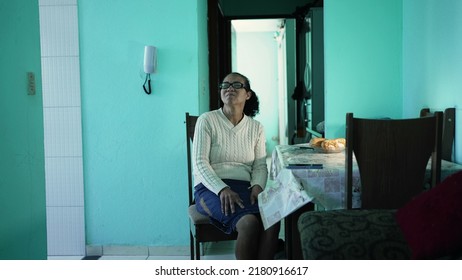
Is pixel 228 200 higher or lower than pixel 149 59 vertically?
lower

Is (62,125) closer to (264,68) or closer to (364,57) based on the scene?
(364,57)

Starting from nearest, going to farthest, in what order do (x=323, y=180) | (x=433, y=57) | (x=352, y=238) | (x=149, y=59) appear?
1. (x=352, y=238)
2. (x=323, y=180)
3. (x=433, y=57)
4. (x=149, y=59)

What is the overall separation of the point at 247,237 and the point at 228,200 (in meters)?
0.16

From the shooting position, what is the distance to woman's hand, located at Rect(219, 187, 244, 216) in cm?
162

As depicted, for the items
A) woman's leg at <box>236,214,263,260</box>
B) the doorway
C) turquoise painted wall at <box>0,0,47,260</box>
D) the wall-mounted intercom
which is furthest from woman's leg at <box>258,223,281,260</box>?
the doorway

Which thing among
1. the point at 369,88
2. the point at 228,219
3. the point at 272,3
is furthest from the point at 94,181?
the point at 272,3

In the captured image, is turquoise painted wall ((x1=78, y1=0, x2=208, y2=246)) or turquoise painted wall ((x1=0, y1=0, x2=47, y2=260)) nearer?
turquoise painted wall ((x1=0, y1=0, x2=47, y2=260))

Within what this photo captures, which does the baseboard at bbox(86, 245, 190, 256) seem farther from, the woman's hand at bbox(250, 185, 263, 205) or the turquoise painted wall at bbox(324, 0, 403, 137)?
the turquoise painted wall at bbox(324, 0, 403, 137)

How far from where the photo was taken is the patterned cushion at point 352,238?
40.5 inches

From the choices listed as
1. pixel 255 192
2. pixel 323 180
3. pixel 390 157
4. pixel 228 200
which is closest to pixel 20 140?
pixel 228 200

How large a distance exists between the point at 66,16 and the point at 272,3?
7.34 ft

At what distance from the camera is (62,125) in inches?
96.5

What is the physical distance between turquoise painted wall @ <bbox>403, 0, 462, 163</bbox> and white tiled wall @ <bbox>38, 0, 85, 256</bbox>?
178 cm
